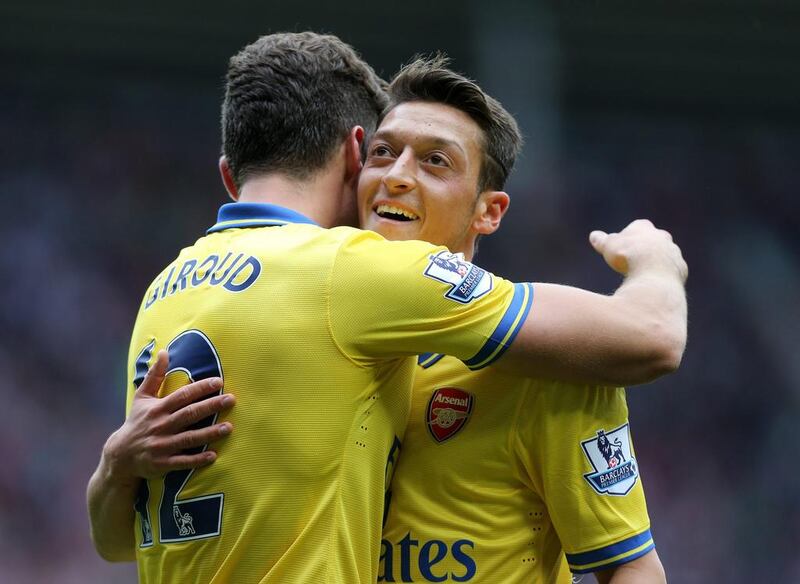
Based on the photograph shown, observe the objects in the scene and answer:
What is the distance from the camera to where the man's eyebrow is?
9.61 ft

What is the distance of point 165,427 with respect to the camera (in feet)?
7.80

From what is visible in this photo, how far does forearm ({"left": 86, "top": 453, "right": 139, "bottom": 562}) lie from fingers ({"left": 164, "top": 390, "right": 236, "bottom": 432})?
0.30 meters

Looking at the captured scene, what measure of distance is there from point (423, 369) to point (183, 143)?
837cm

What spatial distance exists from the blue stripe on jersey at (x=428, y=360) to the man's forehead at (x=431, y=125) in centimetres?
62

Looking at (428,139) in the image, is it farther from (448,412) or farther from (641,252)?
(448,412)

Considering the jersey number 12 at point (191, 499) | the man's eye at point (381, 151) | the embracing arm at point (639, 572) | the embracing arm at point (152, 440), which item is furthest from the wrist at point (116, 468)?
the embracing arm at point (639, 572)

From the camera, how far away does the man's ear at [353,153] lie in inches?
112

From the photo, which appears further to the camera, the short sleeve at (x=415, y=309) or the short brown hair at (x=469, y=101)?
the short brown hair at (x=469, y=101)

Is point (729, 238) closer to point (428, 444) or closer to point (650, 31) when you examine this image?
point (650, 31)

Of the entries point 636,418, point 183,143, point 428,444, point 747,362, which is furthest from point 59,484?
point 428,444

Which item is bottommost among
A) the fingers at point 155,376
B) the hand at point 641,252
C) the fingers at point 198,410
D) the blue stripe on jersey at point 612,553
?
the blue stripe on jersey at point 612,553

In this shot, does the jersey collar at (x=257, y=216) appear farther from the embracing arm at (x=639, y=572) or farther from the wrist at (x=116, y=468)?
the embracing arm at (x=639, y=572)

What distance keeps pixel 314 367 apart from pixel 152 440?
410 millimetres

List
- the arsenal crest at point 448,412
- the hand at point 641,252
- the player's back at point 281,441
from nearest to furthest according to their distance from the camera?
the player's back at point 281,441, the arsenal crest at point 448,412, the hand at point 641,252
